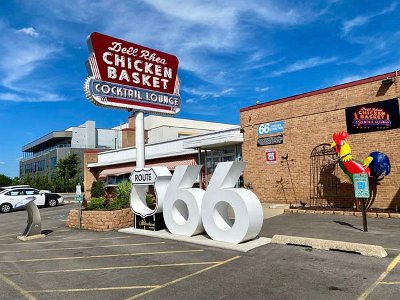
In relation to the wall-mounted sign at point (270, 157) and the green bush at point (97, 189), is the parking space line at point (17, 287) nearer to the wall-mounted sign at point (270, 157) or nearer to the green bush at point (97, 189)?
the wall-mounted sign at point (270, 157)

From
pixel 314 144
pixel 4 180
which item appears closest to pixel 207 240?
pixel 314 144

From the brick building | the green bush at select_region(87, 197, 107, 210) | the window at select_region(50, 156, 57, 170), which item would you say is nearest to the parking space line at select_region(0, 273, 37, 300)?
the green bush at select_region(87, 197, 107, 210)

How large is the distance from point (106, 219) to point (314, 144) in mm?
9750

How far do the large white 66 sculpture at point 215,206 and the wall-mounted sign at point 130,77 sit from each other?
5479 millimetres

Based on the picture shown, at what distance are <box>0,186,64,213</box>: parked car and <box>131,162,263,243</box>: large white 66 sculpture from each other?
18903 millimetres

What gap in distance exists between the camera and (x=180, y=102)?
18453 millimetres

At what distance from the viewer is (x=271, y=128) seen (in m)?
18.5

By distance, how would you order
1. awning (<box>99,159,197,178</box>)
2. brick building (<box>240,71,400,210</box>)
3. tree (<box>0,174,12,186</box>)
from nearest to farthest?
brick building (<box>240,71,400,210</box>), awning (<box>99,159,197,178</box>), tree (<box>0,174,12,186</box>)

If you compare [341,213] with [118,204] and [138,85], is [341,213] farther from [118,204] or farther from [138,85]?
[138,85]

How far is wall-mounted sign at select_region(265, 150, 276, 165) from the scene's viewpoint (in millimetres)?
18391

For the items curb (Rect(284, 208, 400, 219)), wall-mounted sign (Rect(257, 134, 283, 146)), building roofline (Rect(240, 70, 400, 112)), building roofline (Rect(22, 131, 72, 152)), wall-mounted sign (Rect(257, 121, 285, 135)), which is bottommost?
curb (Rect(284, 208, 400, 219))

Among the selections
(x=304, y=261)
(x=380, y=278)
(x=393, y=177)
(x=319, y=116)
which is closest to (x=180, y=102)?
(x=319, y=116)

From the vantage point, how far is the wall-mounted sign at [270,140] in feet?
59.6

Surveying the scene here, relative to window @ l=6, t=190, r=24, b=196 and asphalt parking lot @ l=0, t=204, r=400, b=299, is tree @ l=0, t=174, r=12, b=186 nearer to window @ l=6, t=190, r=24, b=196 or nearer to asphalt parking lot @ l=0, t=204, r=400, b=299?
window @ l=6, t=190, r=24, b=196
